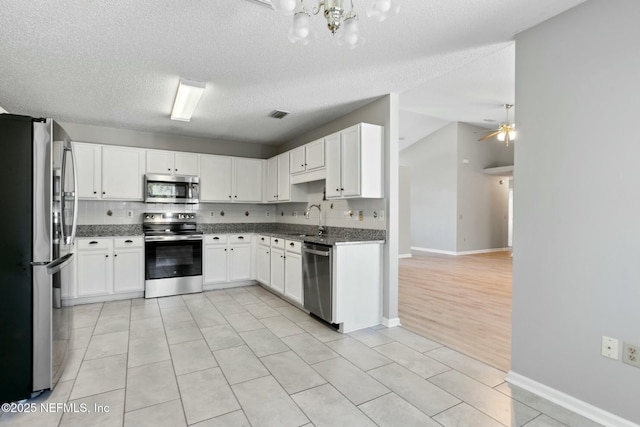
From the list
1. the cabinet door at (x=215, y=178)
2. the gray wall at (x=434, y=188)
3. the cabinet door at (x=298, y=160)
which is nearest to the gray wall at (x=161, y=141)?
the cabinet door at (x=215, y=178)

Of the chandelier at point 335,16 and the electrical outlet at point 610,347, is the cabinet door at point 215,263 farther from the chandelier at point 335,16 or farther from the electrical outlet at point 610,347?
the electrical outlet at point 610,347

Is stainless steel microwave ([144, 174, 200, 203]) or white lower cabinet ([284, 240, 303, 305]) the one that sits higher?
stainless steel microwave ([144, 174, 200, 203])

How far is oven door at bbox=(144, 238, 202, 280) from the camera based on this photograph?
4637 mm

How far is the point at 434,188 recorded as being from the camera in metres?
Result: 9.76

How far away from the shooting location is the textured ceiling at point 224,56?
212 cm

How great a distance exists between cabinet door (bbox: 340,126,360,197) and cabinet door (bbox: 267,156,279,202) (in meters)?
1.93

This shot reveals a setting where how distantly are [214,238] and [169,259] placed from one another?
70 centimetres

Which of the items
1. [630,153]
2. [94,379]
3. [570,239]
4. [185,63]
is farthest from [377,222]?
[94,379]

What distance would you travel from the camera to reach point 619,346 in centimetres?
187

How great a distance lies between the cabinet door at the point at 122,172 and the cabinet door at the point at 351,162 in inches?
123

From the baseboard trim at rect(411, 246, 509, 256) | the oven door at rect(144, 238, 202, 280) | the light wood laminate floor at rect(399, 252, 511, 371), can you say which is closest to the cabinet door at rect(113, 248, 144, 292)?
the oven door at rect(144, 238, 202, 280)

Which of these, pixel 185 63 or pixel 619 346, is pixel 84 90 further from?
pixel 619 346

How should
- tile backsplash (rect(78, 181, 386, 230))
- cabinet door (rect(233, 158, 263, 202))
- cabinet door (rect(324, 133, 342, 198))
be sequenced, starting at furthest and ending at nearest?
cabinet door (rect(233, 158, 263, 202)) < tile backsplash (rect(78, 181, 386, 230)) < cabinet door (rect(324, 133, 342, 198))

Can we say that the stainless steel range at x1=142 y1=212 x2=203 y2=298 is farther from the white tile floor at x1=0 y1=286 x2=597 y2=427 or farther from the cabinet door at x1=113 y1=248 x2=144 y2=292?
the white tile floor at x1=0 y1=286 x2=597 y2=427
